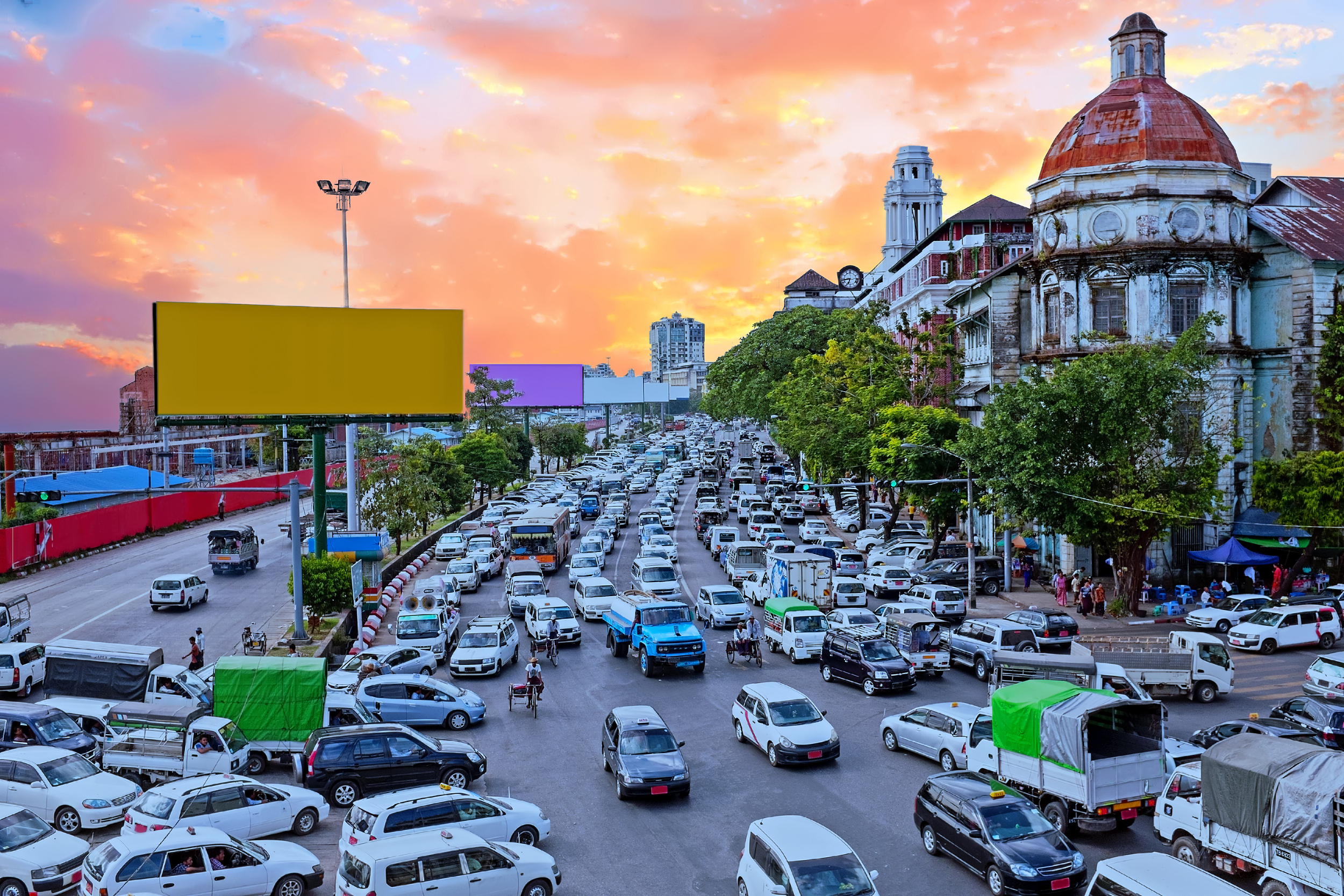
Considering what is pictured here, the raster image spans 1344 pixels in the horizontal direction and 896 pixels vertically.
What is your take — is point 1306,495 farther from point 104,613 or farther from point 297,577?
point 104,613

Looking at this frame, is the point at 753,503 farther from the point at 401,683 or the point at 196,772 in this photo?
the point at 196,772

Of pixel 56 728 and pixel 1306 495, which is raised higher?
pixel 1306 495

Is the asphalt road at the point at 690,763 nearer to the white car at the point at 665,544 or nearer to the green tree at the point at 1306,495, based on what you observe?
the green tree at the point at 1306,495

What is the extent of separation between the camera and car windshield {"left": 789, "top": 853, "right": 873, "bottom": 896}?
1333 cm

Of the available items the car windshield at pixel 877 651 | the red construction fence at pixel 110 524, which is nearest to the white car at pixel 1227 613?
the car windshield at pixel 877 651

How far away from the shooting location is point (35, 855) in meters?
15.8

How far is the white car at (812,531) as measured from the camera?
54406mm

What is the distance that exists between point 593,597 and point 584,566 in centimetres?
633

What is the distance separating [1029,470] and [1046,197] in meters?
15.6

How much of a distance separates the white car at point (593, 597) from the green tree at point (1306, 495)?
24792 millimetres

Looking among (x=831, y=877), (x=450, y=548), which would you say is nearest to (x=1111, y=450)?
(x=831, y=877)

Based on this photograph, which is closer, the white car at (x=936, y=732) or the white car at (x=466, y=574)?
the white car at (x=936, y=732)

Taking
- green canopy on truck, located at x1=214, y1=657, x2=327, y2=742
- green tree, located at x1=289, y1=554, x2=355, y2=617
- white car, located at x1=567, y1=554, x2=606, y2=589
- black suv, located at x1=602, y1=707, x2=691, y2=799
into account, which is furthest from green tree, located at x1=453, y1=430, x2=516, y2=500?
black suv, located at x1=602, y1=707, x2=691, y2=799

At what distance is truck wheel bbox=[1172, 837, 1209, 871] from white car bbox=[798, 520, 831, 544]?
3790cm
